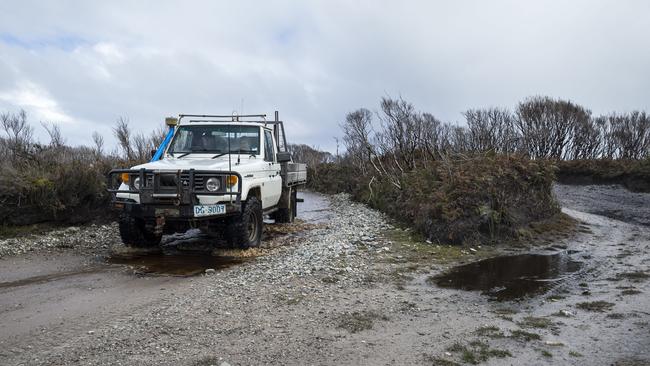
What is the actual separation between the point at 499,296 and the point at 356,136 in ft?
52.0

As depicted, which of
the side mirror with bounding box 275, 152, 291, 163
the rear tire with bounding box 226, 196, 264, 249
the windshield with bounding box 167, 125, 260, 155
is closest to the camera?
the rear tire with bounding box 226, 196, 264, 249

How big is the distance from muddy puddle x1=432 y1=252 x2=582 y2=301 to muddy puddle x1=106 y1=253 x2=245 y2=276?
10.8 ft

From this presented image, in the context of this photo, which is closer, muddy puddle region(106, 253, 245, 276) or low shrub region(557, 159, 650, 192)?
muddy puddle region(106, 253, 245, 276)

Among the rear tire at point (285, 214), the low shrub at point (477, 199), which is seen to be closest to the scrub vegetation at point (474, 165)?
the low shrub at point (477, 199)

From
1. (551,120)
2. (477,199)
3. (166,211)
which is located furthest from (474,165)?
(551,120)

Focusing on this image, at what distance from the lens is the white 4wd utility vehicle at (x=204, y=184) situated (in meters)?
7.24

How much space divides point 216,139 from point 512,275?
5590 millimetres

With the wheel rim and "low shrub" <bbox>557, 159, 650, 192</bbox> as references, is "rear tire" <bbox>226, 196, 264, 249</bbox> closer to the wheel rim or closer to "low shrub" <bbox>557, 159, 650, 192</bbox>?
the wheel rim

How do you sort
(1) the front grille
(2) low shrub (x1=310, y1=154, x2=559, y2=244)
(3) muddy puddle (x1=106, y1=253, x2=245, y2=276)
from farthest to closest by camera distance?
(2) low shrub (x1=310, y1=154, x2=559, y2=244)
(1) the front grille
(3) muddy puddle (x1=106, y1=253, x2=245, y2=276)

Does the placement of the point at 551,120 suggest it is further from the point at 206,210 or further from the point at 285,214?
the point at 206,210

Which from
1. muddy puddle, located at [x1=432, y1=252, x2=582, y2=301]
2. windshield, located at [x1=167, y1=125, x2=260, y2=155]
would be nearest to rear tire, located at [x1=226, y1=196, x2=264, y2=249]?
windshield, located at [x1=167, y1=125, x2=260, y2=155]

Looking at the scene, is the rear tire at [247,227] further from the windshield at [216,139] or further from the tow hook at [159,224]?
the windshield at [216,139]

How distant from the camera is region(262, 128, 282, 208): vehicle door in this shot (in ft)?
29.7

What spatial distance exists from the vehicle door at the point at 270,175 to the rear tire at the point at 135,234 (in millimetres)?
2056
